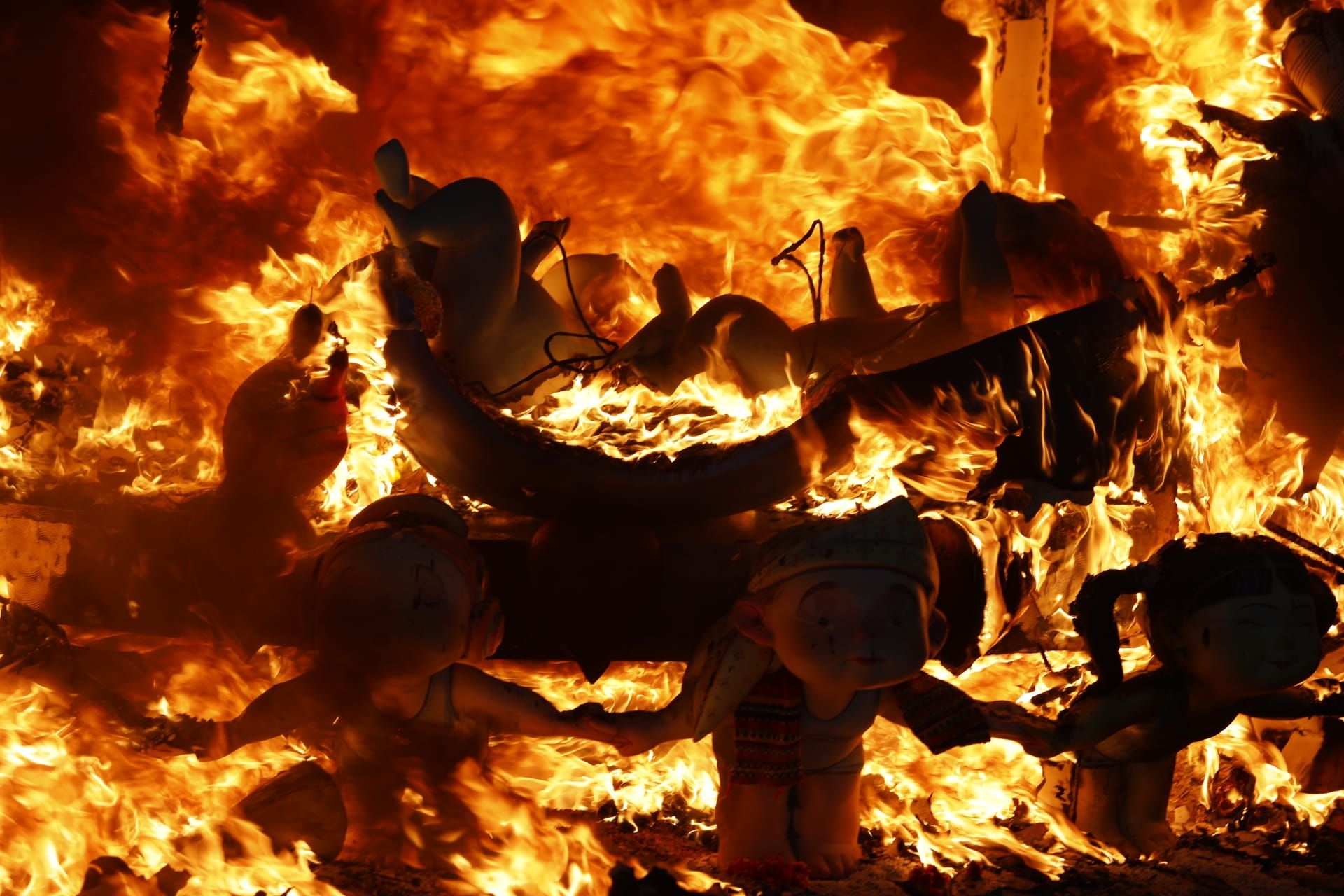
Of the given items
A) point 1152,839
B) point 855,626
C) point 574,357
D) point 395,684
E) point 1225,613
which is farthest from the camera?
point 574,357

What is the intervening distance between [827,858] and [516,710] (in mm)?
779

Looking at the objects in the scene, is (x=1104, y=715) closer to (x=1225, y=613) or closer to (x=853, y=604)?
(x=1225, y=613)

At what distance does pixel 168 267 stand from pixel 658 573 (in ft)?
9.59

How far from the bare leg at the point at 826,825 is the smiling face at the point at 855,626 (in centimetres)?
28

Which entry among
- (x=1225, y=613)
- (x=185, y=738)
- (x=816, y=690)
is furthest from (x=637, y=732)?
(x=1225, y=613)

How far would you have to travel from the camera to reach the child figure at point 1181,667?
3229 millimetres

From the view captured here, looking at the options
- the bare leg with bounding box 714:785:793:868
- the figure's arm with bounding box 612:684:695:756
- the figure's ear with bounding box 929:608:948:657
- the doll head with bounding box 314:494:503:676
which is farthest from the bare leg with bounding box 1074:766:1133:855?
the doll head with bounding box 314:494:503:676

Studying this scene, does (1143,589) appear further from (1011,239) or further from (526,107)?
(526,107)

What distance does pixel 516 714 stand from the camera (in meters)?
3.21

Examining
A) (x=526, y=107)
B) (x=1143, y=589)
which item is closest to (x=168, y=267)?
(x=526, y=107)

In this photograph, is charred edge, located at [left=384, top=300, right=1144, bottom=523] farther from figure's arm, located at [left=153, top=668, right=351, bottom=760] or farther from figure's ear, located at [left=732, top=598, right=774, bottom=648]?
figure's arm, located at [left=153, top=668, right=351, bottom=760]

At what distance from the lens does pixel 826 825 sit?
3.19 metres

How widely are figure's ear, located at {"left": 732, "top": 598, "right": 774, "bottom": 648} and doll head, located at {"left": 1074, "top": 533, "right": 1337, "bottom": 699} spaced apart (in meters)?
0.79

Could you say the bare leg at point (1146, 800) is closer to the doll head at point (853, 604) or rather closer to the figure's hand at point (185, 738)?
the doll head at point (853, 604)
